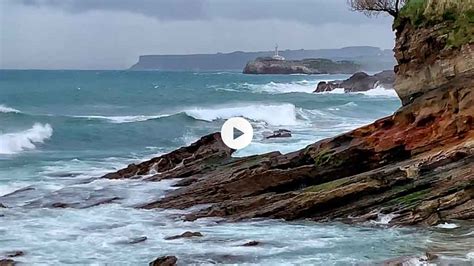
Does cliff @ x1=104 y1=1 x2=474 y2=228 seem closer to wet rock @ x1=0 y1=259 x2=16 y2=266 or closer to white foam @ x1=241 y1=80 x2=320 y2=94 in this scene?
wet rock @ x1=0 y1=259 x2=16 y2=266

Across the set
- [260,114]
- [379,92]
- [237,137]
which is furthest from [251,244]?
[379,92]

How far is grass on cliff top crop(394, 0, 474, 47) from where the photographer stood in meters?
18.6

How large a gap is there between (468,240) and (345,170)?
507cm

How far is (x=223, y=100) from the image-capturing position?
80.2 meters

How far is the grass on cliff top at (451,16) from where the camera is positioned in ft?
61.2

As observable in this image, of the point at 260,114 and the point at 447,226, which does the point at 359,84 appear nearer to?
the point at 260,114

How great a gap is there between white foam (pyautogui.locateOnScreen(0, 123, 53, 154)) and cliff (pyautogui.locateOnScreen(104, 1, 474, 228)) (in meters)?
19.5

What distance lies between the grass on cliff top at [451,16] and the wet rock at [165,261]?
385 inches

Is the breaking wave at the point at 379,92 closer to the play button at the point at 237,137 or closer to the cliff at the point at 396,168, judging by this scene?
the play button at the point at 237,137

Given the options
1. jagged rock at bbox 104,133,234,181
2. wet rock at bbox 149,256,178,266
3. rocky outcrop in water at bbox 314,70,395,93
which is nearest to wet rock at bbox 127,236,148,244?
wet rock at bbox 149,256,178,266

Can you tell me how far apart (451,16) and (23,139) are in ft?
93.6

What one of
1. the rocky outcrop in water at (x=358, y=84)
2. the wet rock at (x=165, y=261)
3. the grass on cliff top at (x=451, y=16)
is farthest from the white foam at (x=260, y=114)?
the wet rock at (x=165, y=261)

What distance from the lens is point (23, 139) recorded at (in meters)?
41.3

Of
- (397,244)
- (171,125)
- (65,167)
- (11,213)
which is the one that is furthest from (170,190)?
(171,125)
